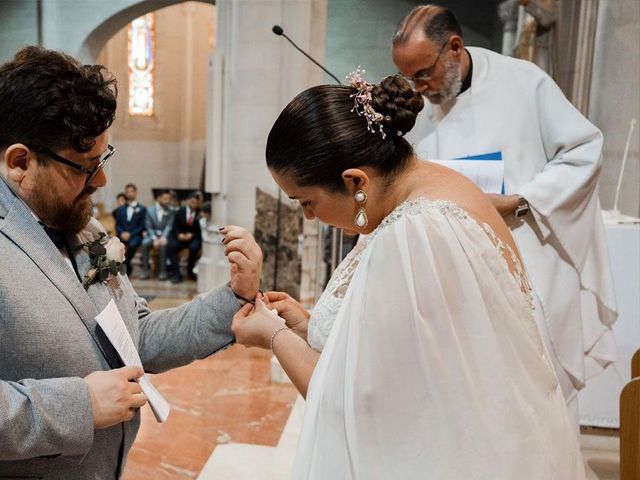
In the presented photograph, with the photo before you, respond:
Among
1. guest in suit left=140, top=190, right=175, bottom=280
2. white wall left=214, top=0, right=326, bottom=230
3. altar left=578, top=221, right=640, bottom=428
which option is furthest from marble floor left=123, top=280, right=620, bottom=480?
guest in suit left=140, top=190, right=175, bottom=280

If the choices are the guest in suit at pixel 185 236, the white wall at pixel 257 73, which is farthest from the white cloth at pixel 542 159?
the guest in suit at pixel 185 236

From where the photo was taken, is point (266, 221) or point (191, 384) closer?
point (191, 384)

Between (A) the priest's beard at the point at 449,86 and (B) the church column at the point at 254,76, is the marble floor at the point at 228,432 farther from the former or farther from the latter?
(B) the church column at the point at 254,76

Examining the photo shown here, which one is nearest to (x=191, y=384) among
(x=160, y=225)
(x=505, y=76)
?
(x=505, y=76)

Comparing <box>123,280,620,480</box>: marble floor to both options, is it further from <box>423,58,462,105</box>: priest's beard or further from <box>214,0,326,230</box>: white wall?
<box>214,0,326,230</box>: white wall

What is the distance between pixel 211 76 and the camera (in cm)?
764

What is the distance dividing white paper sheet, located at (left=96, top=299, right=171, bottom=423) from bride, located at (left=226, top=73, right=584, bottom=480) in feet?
1.27

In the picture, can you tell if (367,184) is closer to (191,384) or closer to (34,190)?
(34,190)

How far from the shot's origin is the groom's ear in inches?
57.5

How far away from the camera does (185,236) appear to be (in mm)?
10383

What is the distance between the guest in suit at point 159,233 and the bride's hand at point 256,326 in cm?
887

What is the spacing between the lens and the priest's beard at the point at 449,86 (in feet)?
8.32

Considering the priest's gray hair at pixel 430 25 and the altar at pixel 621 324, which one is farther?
the altar at pixel 621 324

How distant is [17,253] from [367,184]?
76 centimetres
